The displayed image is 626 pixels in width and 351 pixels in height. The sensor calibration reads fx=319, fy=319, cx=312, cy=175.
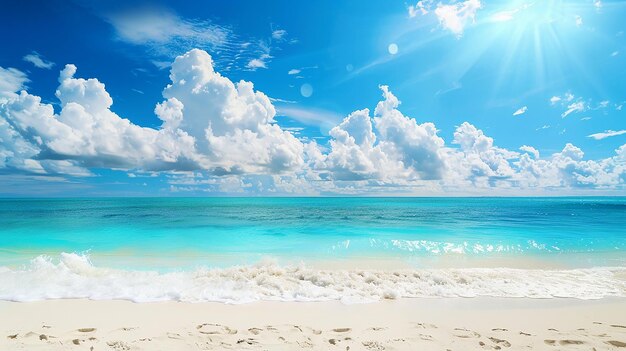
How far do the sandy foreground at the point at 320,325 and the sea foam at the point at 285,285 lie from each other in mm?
424

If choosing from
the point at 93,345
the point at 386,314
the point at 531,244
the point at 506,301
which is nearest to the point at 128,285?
the point at 93,345

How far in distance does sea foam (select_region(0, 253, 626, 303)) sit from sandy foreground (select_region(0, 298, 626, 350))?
424 mm

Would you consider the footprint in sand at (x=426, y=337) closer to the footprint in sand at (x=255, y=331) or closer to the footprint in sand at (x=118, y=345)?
the footprint in sand at (x=255, y=331)

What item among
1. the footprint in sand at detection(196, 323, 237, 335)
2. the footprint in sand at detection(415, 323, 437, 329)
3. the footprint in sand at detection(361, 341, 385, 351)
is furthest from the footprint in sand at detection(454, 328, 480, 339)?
the footprint in sand at detection(196, 323, 237, 335)

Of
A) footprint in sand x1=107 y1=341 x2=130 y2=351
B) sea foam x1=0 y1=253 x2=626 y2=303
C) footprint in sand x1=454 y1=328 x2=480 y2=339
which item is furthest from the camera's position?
sea foam x1=0 y1=253 x2=626 y2=303

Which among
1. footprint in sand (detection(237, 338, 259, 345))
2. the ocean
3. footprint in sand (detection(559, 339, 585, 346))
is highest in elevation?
footprint in sand (detection(559, 339, 585, 346))

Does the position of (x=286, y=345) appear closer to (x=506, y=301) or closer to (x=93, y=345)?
(x=93, y=345)

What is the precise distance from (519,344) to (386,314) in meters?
2.47

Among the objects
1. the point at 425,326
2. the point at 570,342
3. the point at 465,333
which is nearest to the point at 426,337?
the point at 425,326

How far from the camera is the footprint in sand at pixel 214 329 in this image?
5.81 m

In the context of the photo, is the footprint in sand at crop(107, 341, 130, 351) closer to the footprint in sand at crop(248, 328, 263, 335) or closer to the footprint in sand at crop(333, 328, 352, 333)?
the footprint in sand at crop(248, 328, 263, 335)

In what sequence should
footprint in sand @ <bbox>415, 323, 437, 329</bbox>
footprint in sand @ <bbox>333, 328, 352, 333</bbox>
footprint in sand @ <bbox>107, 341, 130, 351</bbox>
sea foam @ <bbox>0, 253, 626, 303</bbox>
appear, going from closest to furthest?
footprint in sand @ <bbox>107, 341, 130, 351</bbox> → footprint in sand @ <bbox>333, 328, 352, 333</bbox> → footprint in sand @ <bbox>415, 323, 437, 329</bbox> → sea foam @ <bbox>0, 253, 626, 303</bbox>

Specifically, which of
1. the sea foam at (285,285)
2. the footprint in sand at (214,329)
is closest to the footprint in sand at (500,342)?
the sea foam at (285,285)

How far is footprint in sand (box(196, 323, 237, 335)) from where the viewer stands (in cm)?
581
